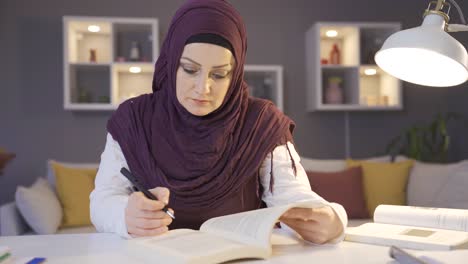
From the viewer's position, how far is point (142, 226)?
100cm

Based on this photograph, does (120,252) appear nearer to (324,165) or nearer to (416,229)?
(416,229)

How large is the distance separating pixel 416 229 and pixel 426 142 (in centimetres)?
297

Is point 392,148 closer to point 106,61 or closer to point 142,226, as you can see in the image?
point 106,61

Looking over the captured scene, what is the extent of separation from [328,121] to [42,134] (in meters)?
2.32

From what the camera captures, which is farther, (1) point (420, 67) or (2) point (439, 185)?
(2) point (439, 185)

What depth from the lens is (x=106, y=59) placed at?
3643mm

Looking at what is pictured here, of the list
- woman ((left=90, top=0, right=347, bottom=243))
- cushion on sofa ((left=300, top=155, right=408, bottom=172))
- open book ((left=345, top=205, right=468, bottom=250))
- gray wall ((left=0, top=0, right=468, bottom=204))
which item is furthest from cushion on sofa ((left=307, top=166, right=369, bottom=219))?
open book ((left=345, top=205, right=468, bottom=250))

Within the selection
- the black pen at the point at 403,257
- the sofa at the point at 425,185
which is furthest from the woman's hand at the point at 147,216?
the sofa at the point at 425,185

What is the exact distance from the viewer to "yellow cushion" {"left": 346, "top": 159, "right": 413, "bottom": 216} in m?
3.19

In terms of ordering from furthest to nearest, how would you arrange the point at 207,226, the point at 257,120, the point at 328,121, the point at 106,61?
the point at 328,121
the point at 106,61
the point at 257,120
the point at 207,226

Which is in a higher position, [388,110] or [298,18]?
[298,18]

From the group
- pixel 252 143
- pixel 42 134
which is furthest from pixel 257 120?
pixel 42 134

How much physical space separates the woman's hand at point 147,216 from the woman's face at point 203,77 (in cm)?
31

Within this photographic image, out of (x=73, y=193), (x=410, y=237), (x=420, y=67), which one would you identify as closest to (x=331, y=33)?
(x=73, y=193)
